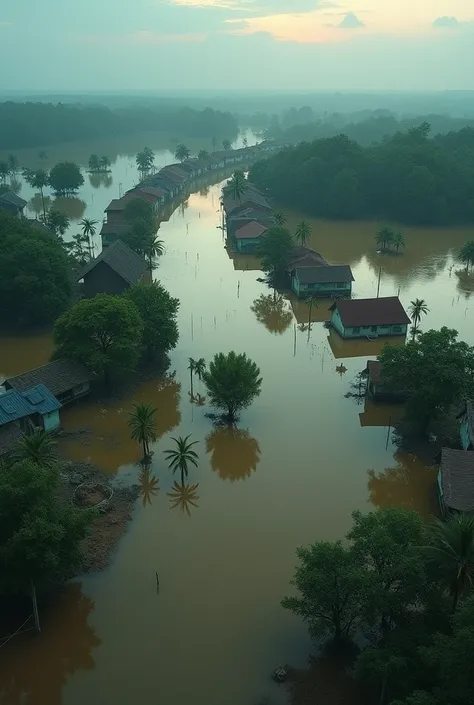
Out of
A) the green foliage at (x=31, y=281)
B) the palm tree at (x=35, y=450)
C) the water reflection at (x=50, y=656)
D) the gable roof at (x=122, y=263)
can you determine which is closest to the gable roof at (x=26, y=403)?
the palm tree at (x=35, y=450)

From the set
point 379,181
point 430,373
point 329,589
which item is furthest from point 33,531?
point 379,181

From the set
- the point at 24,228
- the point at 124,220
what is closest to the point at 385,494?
the point at 24,228

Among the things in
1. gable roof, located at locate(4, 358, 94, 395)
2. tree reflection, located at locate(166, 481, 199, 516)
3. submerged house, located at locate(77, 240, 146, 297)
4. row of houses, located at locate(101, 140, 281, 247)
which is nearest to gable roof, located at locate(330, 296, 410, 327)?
submerged house, located at locate(77, 240, 146, 297)

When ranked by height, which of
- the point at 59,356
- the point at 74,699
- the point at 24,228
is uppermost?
the point at 24,228

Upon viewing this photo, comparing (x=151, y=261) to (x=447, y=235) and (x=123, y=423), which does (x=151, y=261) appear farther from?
(x=447, y=235)

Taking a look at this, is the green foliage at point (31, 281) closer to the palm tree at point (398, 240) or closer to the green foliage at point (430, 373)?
the green foliage at point (430, 373)

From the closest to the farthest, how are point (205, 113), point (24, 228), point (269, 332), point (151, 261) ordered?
point (269, 332) → point (24, 228) → point (151, 261) → point (205, 113)
